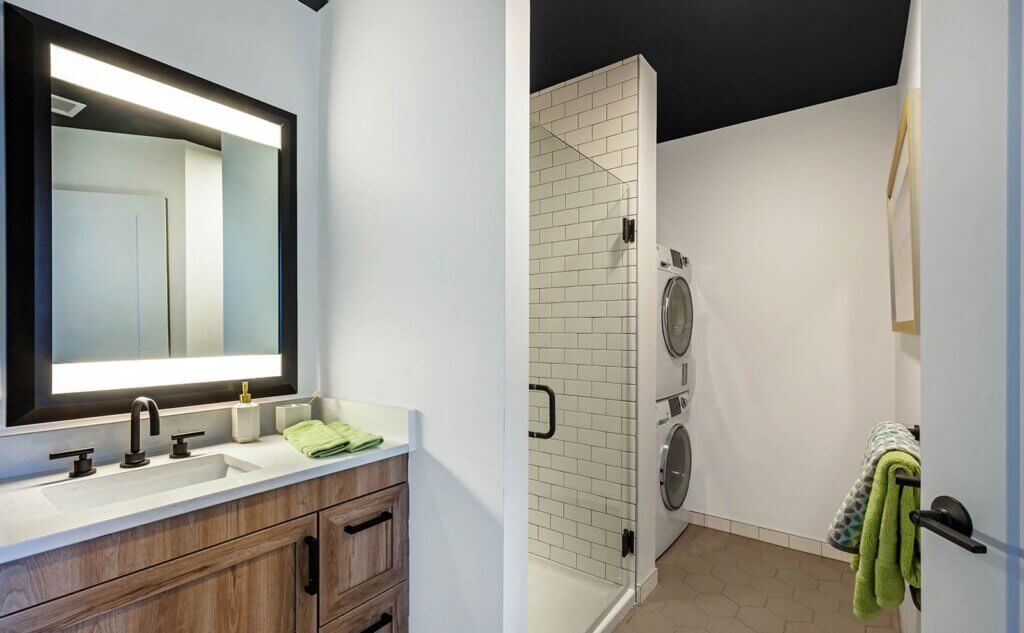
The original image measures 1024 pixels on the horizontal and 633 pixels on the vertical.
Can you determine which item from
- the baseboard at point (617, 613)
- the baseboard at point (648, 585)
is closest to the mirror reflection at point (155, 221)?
the baseboard at point (617, 613)

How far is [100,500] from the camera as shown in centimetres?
123

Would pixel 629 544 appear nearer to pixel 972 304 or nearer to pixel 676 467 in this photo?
pixel 676 467

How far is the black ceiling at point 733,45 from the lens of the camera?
1985 mm

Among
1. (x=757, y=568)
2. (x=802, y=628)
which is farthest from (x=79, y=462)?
(x=757, y=568)

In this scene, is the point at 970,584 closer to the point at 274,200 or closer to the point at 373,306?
the point at 373,306

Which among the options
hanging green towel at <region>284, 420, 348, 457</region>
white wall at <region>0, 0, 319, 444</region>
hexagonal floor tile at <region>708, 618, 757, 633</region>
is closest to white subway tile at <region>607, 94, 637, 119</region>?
white wall at <region>0, 0, 319, 444</region>

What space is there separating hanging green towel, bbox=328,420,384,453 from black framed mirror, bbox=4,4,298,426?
0.35m

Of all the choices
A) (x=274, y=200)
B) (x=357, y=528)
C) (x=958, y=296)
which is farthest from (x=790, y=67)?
(x=357, y=528)

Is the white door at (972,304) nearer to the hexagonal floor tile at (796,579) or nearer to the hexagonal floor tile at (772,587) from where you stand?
the hexagonal floor tile at (772,587)

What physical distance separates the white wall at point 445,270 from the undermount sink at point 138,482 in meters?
0.46

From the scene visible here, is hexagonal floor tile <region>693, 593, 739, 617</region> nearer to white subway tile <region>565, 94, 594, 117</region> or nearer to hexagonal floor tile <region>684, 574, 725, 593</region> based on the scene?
hexagonal floor tile <region>684, 574, 725, 593</region>

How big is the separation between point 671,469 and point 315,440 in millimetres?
2076

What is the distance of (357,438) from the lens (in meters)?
1.48

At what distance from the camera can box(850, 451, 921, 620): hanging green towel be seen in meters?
1.06
